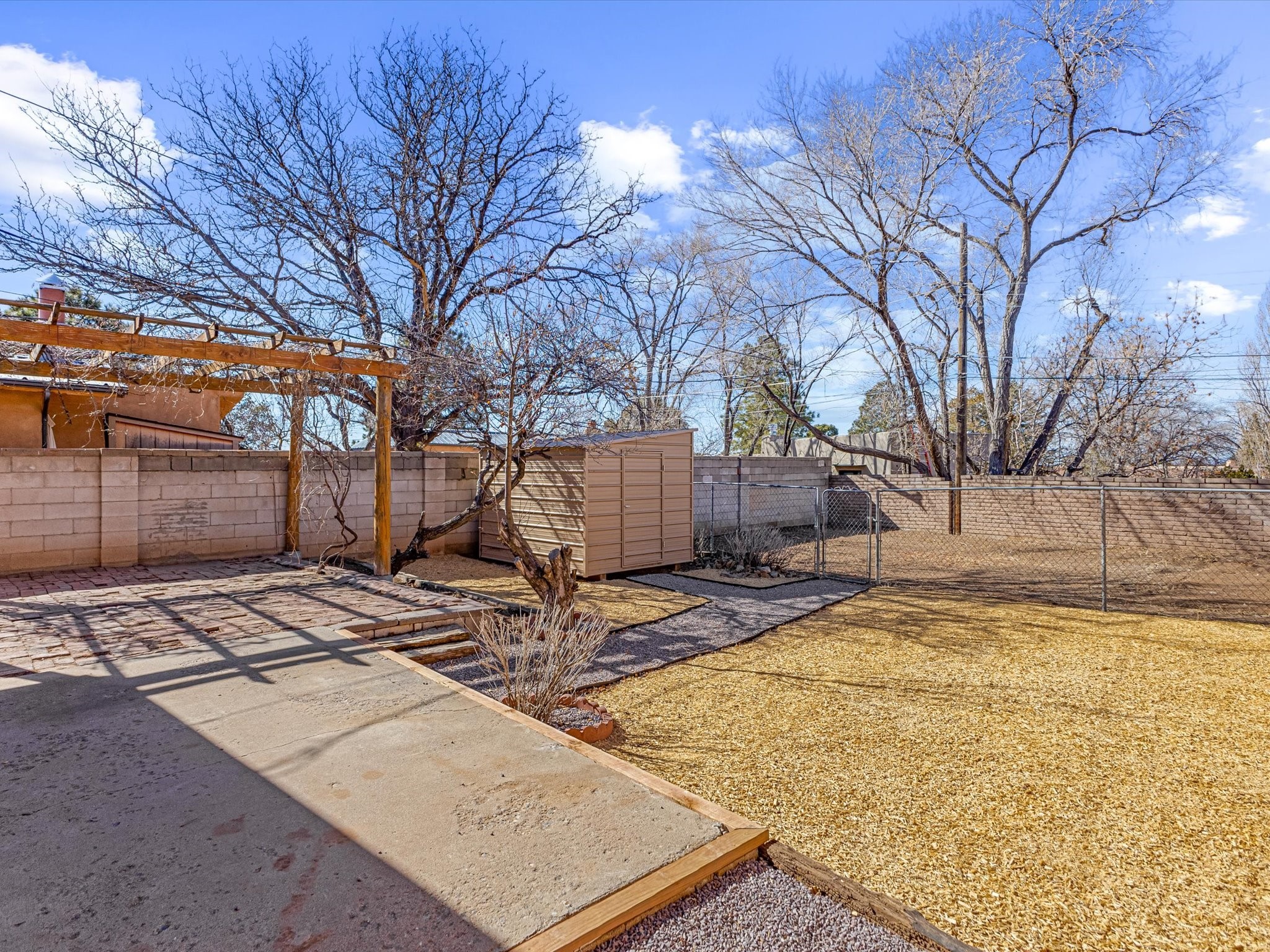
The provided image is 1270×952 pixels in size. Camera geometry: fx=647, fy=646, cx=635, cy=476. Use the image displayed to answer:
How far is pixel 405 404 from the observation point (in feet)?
34.8

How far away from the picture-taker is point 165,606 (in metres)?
5.50

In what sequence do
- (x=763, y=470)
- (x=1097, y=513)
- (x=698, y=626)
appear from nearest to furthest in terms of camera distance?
(x=698, y=626) → (x=1097, y=513) → (x=763, y=470)

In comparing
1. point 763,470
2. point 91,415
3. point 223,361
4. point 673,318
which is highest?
point 673,318

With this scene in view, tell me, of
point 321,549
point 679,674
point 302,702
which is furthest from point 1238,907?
point 321,549

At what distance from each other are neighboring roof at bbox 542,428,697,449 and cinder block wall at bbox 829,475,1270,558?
4.18m

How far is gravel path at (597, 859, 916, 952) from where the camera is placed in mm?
1731

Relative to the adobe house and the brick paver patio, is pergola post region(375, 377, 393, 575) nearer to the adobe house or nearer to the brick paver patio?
the brick paver patio

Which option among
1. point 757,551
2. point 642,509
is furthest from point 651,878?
point 757,551

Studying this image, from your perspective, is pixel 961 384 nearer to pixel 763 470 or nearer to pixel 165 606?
pixel 763 470

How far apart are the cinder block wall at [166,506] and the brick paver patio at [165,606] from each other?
0.34 m

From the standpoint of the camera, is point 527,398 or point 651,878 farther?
point 527,398

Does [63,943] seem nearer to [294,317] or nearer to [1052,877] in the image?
[1052,877]

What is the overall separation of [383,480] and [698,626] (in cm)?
407

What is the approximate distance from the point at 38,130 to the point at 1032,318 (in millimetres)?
17424
